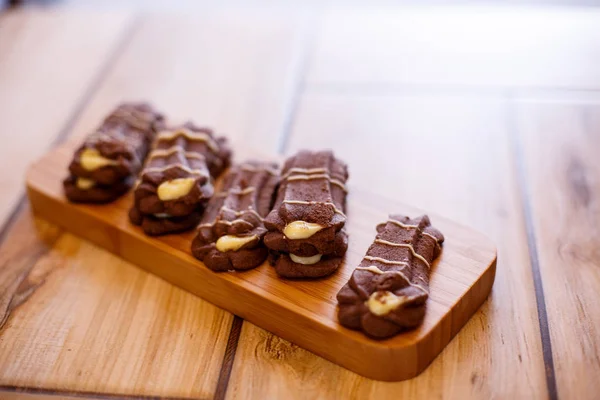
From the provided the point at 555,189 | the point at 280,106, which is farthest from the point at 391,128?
the point at 555,189

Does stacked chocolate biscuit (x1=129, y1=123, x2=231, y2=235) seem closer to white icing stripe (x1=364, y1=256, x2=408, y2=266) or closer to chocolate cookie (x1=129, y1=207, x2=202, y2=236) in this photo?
chocolate cookie (x1=129, y1=207, x2=202, y2=236)

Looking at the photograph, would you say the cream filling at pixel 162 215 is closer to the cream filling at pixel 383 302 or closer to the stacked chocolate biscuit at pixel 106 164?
the stacked chocolate biscuit at pixel 106 164

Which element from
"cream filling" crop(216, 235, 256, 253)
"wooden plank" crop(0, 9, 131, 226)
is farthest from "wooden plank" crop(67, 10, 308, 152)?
"cream filling" crop(216, 235, 256, 253)

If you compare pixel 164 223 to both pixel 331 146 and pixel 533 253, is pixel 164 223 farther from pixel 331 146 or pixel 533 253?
pixel 533 253

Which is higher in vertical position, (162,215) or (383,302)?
(383,302)

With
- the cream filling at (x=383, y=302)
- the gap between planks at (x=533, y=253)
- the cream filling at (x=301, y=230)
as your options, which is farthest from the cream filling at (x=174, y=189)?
the gap between planks at (x=533, y=253)

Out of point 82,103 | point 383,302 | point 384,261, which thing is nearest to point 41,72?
point 82,103

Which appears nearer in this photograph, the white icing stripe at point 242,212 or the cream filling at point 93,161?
the white icing stripe at point 242,212
